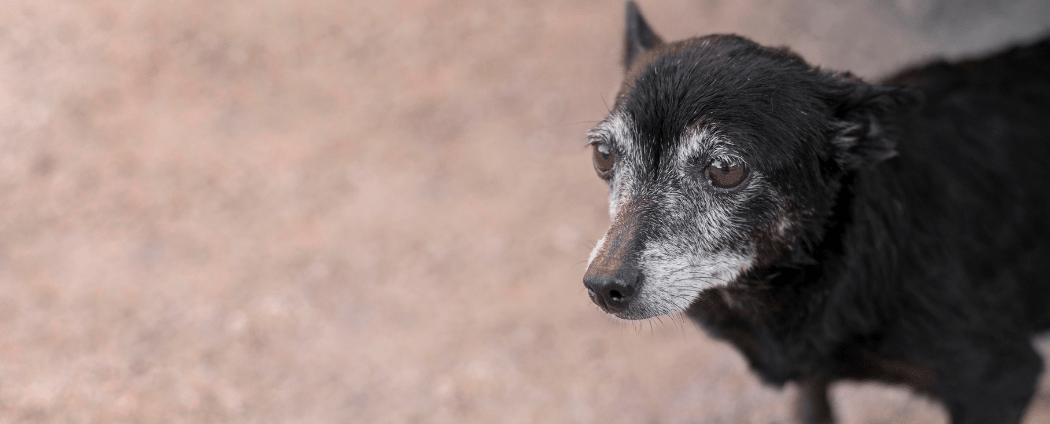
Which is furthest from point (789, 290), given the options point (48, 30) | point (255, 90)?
point (48, 30)

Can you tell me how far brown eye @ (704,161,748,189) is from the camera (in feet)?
9.24

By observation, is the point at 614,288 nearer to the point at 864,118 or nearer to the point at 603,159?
the point at 603,159

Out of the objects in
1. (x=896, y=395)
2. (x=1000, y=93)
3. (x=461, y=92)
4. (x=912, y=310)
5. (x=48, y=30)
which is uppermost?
(x=48, y=30)

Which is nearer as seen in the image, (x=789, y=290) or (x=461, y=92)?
(x=789, y=290)

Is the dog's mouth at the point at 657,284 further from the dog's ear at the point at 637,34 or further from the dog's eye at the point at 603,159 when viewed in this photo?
the dog's ear at the point at 637,34

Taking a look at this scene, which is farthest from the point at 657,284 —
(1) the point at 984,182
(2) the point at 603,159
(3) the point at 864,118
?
(1) the point at 984,182

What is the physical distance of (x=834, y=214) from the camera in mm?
2998

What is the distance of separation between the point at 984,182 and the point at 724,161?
1597 millimetres

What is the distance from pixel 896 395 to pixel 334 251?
4.28 meters

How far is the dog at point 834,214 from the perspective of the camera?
2.80 m

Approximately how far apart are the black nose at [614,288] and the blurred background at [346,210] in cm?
73

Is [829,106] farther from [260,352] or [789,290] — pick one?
[260,352]

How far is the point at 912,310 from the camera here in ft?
10.3

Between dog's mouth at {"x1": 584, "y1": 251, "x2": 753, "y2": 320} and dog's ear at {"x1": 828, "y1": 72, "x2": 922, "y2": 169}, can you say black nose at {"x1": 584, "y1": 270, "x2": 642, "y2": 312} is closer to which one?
dog's mouth at {"x1": 584, "y1": 251, "x2": 753, "y2": 320}
